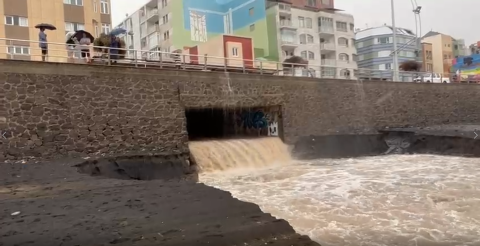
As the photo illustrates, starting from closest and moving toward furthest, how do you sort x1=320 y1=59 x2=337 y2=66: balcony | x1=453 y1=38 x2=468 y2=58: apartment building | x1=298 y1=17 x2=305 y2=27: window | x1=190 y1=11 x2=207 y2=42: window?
x1=190 y1=11 x2=207 y2=42: window → x1=298 y1=17 x2=305 y2=27: window → x1=320 y1=59 x2=337 y2=66: balcony → x1=453 y1=38 x2=468 y2=58: apartment building

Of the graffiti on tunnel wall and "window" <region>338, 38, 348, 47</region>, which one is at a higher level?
"window" <region>338, 38, 348, 47</region>

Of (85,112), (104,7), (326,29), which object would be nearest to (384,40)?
(326,29)

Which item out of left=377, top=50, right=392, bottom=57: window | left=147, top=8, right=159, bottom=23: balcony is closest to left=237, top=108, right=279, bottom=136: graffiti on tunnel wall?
left=147, top=8, right=159, bottom=23: balcony

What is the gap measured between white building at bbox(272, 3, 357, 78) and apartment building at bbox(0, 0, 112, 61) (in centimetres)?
2174

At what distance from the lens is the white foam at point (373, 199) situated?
764cm

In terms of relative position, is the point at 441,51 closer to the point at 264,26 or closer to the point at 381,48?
the point at 381,48

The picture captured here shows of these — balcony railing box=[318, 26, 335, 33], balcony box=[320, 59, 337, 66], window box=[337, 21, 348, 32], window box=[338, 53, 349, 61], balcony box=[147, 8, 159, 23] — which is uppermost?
balcony box=[147, 8, 159, 23]

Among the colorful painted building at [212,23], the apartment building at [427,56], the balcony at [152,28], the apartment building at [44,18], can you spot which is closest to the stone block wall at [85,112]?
the apartment building at [44,18]

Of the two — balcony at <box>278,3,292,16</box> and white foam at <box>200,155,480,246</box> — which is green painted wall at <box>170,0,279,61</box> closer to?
balcony at <box>278,3,292,16</box>

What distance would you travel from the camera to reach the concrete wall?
46.3 feet

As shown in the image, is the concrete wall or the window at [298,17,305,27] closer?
the concrete wall

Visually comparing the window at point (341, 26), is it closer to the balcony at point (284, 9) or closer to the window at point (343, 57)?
the window at point (343, 57)

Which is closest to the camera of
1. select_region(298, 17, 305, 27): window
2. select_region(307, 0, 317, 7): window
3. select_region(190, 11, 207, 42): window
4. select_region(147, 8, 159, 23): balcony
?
select_region(190, 11, 207, 42): window

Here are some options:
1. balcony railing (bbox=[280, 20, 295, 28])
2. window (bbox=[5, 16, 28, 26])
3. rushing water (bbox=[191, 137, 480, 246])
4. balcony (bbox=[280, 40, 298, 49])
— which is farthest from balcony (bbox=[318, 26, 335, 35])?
rushing water (bbox=[191, 137, 480, 246])
